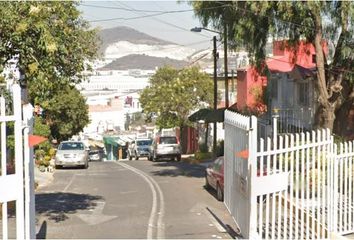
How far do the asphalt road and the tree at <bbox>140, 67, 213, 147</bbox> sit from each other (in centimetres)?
2402

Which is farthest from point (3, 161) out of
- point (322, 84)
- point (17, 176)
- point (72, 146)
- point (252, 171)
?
point (72, 146)

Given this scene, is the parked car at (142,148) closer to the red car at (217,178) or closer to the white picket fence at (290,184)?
the red car at (217,178)

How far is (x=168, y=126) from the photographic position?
1940 inches

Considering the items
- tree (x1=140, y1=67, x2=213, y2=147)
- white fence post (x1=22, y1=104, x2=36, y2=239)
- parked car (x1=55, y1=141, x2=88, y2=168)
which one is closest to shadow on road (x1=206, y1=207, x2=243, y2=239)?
white fence post (x1=22, y1=104, x2=36, y2=239)

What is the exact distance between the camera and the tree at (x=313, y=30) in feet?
58.6

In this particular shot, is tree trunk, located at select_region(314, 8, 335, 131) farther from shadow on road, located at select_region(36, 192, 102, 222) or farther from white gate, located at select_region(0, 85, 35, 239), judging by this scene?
white gate, located at select_region(0, 85, 35, 239)

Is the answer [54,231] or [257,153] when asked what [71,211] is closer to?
[54,231]

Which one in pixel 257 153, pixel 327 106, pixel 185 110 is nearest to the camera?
pixel 257 153

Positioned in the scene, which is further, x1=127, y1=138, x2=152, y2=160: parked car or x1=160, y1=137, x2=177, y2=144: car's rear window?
x1=127, y1=138, x2=152, y2=160: parked car

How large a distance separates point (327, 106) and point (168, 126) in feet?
102

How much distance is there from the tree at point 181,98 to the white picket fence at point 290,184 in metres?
36.5

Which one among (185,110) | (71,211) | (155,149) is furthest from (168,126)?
(71,211)

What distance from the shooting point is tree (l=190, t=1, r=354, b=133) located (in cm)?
→ 1786

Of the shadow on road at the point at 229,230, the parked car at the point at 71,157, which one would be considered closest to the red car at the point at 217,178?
the shadow on road at the point at 229,230
